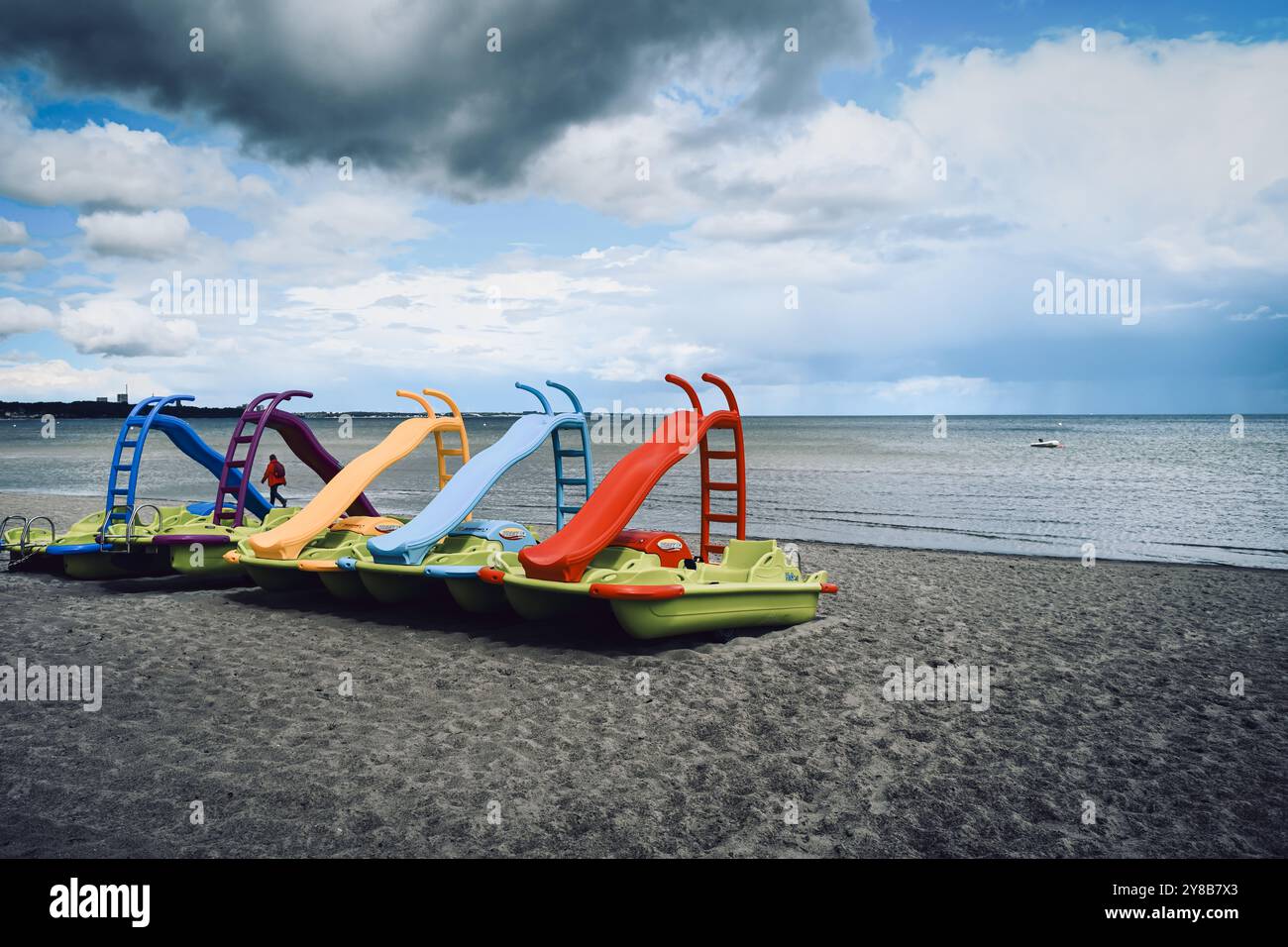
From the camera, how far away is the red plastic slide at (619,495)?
8422 mm

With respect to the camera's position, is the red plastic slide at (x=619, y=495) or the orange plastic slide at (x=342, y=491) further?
the orange plastic slide at (x=342, y=491)

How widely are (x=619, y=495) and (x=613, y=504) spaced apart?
13 centimetres

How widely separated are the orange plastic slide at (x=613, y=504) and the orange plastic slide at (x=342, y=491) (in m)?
2.91

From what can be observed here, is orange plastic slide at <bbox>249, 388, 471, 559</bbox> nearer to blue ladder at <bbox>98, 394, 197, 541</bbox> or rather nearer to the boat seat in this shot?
blue ladder at <bbox>98, 394, 197, 541</bbox>

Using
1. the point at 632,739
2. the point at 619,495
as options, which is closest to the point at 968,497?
the point at 619,495

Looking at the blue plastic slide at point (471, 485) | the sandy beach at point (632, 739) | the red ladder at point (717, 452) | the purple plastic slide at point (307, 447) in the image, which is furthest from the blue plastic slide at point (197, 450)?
the red ladder at point (717, 452)

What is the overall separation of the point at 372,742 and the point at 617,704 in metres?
2.06

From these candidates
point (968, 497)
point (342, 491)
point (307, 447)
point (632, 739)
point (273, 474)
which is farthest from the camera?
point (968, 497)

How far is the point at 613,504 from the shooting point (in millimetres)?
8883

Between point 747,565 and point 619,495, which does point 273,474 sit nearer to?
point 619,495

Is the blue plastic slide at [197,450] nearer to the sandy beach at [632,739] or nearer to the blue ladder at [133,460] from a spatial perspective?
the blue ladder at [133,460]
